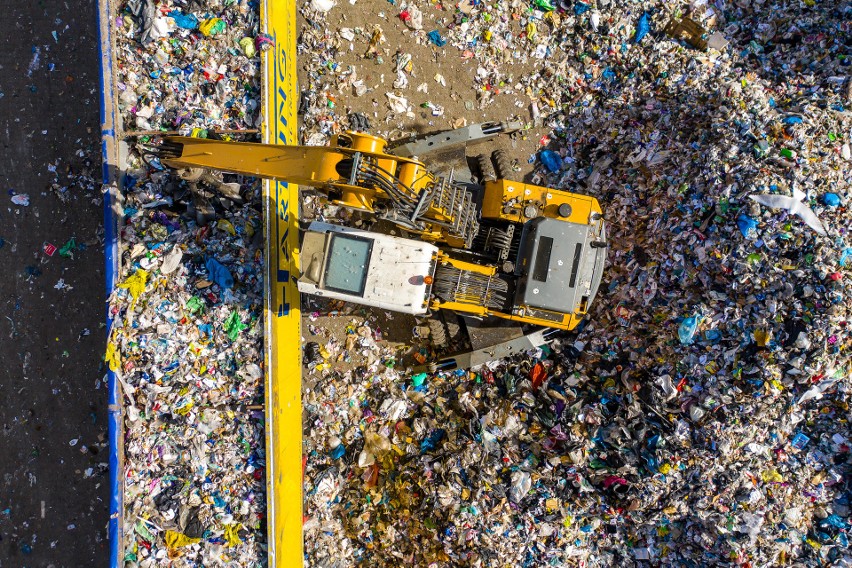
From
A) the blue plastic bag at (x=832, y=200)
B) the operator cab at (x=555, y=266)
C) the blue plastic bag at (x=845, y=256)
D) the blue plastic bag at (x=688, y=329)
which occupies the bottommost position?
the blue plastic bag at (x=688, y=329)

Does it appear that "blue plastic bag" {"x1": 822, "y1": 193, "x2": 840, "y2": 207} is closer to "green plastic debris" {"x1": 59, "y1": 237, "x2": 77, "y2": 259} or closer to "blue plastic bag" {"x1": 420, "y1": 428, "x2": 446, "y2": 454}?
"blue plastic bag" {"x1": 420, "y1": 428, "x2": 446, "y2": 454}

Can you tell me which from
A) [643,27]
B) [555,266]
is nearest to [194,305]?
[555,266]

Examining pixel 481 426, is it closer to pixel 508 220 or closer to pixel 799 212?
pixel 508 220

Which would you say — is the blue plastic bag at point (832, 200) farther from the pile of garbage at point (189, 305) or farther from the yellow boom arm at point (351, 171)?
the pile of garbage at point (189, 305)

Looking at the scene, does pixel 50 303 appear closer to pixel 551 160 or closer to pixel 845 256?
pixel 551 160

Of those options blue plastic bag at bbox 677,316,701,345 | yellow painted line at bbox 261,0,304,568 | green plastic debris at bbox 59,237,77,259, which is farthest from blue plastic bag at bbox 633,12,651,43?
green plastic debris at bbox 59,237,77,259

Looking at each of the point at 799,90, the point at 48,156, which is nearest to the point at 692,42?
the point at 799,90

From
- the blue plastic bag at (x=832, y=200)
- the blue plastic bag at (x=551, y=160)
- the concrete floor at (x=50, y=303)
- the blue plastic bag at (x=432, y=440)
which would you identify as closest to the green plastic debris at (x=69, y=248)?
the concrete floor at (x=50, y=303)
